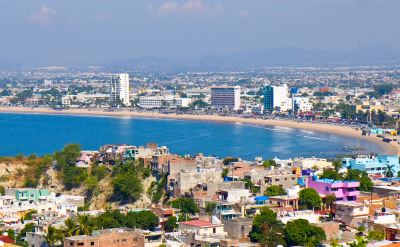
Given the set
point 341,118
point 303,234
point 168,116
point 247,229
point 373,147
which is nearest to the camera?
point 303,234

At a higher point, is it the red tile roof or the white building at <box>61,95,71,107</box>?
the red tile roof

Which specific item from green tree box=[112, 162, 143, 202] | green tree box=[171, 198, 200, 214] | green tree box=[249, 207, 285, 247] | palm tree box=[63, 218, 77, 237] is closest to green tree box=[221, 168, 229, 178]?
A: green tree box=[112, 162, 143, 202]

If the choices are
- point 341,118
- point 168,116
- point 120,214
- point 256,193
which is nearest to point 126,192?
point 256,193

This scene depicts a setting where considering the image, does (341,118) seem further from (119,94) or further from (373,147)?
(119,94)

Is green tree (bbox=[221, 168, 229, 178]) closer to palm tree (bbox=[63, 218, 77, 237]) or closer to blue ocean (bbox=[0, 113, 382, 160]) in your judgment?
palm tree (bbox=[63, 218, 77, 237])

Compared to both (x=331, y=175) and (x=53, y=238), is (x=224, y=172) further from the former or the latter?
(x=53, y=238)

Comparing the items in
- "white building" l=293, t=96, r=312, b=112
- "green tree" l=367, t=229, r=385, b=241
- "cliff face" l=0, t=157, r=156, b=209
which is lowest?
"white building" l=293, t=96, r=312, b=112
